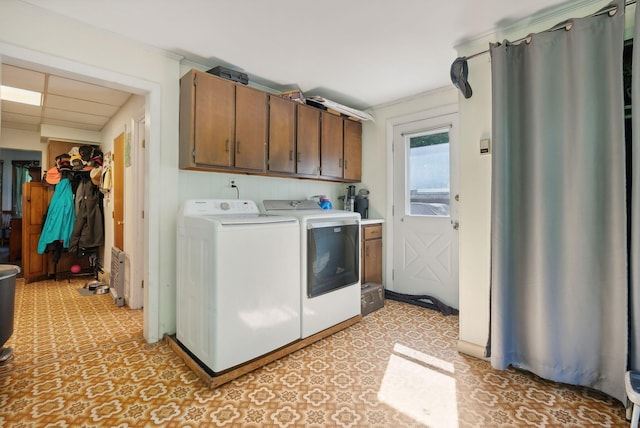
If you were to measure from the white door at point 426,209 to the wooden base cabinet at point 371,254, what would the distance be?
197 mm

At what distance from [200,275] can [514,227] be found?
6.91ft

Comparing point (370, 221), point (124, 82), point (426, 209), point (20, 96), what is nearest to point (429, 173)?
point (426, 209)

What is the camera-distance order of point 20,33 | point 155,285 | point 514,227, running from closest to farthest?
point 20,33
point 514,227
point 155,285

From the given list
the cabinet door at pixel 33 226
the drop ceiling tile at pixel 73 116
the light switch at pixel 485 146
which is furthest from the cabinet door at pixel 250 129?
the cabinet door at pixel 33 226

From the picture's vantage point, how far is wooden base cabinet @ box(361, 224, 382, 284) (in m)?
3.34

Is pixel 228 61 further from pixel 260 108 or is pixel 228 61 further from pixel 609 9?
pixel 609 9

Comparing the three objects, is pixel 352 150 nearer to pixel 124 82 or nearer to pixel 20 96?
pixel 124 82

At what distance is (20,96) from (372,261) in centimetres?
435

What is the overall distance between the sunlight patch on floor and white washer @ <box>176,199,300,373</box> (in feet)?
2.56

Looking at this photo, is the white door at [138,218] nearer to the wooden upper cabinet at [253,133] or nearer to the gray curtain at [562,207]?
the wooden upper cabinet at [253,133]

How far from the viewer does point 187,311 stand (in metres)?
2.14

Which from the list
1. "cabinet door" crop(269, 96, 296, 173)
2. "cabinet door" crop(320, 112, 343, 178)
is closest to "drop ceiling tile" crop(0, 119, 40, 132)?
"cabinet door" crop(269, 96, 296, 173)

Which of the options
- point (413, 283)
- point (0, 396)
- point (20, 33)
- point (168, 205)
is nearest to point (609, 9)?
point (413, 283)

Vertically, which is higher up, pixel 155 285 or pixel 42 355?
pixel 155 285
